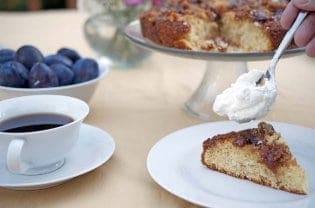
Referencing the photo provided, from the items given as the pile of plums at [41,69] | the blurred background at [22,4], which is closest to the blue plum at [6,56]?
the pile of plums at [41,69]

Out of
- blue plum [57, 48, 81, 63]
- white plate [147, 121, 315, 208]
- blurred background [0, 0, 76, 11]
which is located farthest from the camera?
blurred background [0, 0, 76, 11]

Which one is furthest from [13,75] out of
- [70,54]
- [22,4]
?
[22,4]

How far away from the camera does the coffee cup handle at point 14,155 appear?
2.21ft

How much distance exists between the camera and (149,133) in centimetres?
92

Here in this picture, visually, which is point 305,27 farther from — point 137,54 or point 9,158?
point 137,54

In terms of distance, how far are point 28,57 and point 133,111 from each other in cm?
21

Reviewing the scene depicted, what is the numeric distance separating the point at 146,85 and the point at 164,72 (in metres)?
0.10

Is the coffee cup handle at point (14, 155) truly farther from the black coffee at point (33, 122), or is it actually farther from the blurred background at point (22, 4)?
the blurred background at point (22, 4)

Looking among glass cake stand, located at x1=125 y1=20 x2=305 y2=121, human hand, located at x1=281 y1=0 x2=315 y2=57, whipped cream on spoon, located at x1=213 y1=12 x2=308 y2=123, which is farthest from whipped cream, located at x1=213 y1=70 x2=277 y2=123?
glass cake stand, located at x1=125 y1=20 x2=305 y2=121

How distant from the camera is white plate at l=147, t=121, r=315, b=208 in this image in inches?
26.1

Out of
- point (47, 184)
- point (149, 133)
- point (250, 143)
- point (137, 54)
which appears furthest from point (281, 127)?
point (137, 54)

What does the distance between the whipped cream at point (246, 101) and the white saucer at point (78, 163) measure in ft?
0.58

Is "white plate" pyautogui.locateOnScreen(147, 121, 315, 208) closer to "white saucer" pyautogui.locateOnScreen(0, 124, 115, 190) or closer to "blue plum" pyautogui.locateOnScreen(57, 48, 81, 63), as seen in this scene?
"white saucer" pyautogui.locateOnScreen(0, 124, 115, 190)

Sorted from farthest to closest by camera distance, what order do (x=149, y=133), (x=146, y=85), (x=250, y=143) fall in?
(x=146, y=85), (x=149, y=133), (x=250, y=143)
